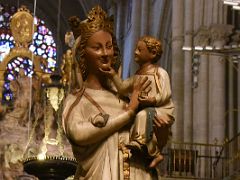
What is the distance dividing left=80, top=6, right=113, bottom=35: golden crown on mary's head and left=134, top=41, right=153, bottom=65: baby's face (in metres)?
0.19

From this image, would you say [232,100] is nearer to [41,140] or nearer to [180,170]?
[180,170]

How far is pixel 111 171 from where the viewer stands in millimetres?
4652

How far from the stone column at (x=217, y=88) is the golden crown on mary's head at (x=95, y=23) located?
59.2 feet

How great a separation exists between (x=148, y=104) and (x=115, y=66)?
14.0 inches

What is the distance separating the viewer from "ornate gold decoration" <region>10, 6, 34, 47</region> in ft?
83.3

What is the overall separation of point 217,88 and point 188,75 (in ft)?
5.27

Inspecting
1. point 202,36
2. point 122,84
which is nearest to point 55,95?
point 202,36

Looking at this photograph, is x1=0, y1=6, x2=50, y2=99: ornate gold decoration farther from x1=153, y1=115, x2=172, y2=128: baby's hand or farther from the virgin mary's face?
x1=153, y1=115, x2=172, y2=128: baby's hand

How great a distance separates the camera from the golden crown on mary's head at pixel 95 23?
16.2 feet

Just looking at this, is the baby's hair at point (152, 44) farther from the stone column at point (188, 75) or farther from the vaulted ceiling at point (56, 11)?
the vaulted ceiling at point (56, 11)

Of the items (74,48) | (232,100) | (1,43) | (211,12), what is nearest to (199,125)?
(232,100)

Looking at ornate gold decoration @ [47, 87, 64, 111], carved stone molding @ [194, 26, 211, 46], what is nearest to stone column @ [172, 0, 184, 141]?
carved stone molding @ [194, 26, 211, 46]

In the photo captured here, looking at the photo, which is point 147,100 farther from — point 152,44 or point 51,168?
point 51,168

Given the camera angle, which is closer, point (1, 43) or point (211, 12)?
point (211, 12)
